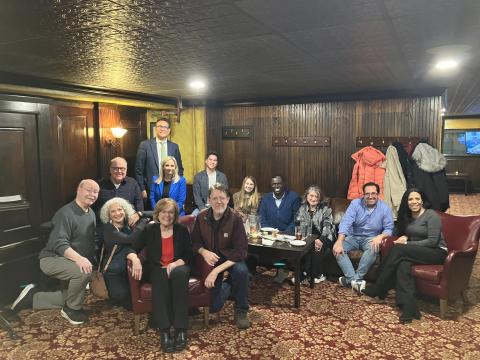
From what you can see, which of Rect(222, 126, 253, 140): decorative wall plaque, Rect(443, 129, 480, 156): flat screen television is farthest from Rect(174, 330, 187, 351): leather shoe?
Rect(443, 129, 480, 156): flat screen television

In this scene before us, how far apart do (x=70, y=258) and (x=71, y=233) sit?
0.22 meters

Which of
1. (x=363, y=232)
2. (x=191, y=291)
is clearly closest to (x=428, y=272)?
(x=363, y=232)

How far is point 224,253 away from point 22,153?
93.0 inches

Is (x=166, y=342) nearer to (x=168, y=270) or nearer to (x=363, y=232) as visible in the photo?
(x=168, y=270)

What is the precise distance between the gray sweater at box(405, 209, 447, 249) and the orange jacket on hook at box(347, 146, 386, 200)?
177cm

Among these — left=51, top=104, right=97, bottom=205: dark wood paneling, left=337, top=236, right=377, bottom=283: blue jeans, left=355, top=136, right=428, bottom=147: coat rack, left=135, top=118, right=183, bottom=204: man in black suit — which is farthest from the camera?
left=355, top=136, right=428, bottom=147: coat rack

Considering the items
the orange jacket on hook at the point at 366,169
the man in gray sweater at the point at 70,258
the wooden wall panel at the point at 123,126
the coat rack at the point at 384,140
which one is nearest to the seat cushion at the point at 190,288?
the man in gray sweater at the point at 70,258

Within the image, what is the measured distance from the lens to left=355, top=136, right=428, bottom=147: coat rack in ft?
17.7

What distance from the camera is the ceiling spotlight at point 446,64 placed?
3.45 metres

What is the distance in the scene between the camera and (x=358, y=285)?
149 inches

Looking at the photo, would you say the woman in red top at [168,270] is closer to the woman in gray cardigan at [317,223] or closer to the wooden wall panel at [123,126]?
the woman in gray cardigan at [317,223]

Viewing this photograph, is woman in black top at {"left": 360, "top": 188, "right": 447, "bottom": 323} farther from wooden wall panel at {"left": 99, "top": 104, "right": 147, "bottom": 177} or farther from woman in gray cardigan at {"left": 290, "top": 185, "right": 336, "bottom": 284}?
wooden wall panel at {"left": 99, "top": 104, "right": 147, "bottom": 177}

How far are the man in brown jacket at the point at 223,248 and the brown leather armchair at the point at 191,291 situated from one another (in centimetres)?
6

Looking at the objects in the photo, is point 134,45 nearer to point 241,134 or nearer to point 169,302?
point 169,302
